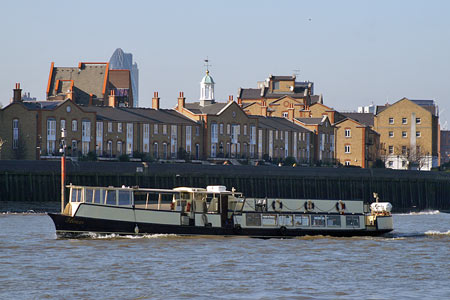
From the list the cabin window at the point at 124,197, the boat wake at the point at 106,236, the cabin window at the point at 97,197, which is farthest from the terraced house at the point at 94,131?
the boat wake at the point at 106,236

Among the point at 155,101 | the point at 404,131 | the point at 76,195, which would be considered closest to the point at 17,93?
the point at 155,101

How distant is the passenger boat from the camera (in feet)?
172

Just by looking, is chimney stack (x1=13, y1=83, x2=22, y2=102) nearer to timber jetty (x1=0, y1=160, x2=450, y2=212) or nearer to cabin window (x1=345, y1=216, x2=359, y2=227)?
timber jetty (x1=0, y1=160, x2=450, y2=212)

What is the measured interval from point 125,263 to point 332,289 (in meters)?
10.9

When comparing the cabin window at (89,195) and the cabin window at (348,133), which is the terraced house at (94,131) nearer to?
the cabin window at (348,133)

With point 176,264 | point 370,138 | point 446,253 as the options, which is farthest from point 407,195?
point 176,264

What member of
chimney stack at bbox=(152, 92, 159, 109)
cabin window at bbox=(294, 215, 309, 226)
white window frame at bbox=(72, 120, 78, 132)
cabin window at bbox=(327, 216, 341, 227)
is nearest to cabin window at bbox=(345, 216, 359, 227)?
cabin window at bbox=(327, 216, 341, 227)

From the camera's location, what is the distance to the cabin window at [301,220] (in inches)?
2266

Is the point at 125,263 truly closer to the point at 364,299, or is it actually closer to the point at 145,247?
the point at 145,247

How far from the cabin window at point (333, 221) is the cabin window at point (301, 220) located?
1604 millimetres

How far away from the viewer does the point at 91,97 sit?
129750mm

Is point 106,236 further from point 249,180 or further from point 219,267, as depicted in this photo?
point 249,180

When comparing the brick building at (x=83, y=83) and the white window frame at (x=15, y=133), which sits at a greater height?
the brick building at (x=83, y=83)

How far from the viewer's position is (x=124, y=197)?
5356 cm
